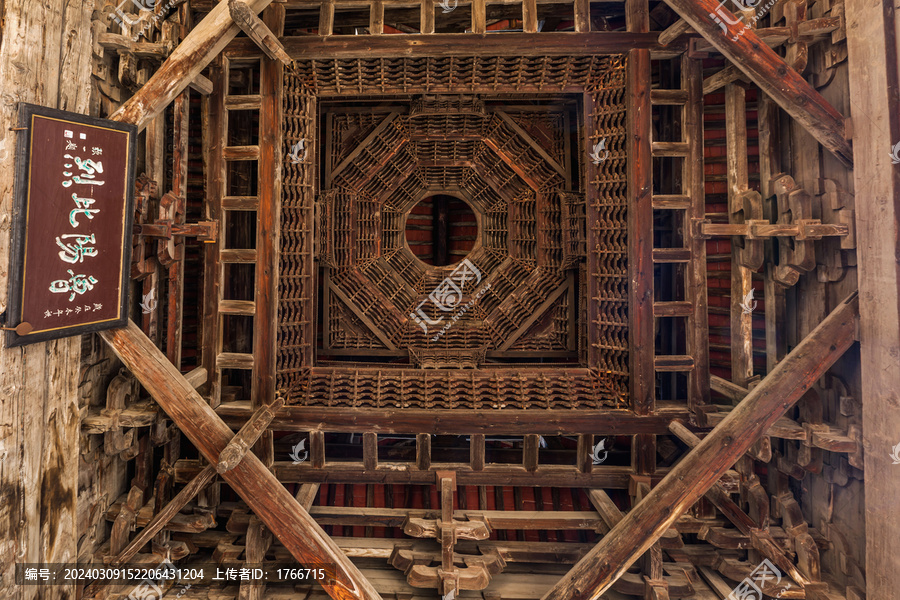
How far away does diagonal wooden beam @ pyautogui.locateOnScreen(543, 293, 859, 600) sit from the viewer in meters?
3.80

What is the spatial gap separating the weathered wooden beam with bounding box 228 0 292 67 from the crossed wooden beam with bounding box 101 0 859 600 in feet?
0.22

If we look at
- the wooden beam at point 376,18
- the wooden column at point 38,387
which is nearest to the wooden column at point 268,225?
the wooden beam at point 376,18

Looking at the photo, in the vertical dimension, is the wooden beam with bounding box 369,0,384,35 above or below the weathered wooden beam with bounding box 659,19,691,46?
above

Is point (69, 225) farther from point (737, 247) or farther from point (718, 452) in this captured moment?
point (737, 247)

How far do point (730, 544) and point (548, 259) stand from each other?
12.8ft

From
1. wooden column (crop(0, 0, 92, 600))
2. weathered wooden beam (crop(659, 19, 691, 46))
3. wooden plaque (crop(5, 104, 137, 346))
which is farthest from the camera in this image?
weathered wooden beam (crop(659, 19, 691, 46))

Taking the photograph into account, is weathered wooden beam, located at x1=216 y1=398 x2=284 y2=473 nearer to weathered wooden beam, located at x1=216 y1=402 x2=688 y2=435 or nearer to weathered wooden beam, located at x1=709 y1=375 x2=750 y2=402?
weathered wooden beam, located at x1=216 y1=402 x2=688 y2=435

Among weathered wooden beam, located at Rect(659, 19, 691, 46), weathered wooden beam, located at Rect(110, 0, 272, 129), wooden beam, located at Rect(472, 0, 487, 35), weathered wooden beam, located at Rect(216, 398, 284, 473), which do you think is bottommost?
weathered wooden beam, located at Rect(216, 398, 284, 473)

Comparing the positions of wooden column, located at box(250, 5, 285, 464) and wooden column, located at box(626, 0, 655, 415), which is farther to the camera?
wooden column, located at box(250, 5, 285, 464)

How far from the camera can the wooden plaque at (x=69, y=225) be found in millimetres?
3289

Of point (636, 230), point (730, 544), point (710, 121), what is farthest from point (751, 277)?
point (730, 544)

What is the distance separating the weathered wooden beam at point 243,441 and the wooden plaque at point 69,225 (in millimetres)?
1598

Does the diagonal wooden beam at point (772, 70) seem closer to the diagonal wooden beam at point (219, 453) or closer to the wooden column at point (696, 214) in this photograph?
the wooden column at point (696, 214)

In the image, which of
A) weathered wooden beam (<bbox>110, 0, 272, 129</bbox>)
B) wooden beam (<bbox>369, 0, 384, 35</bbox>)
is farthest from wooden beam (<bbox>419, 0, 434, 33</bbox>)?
weathered wooden beam (<bbox>110, 0, 272, 129</bbox>)
